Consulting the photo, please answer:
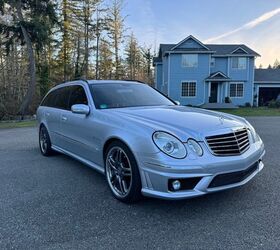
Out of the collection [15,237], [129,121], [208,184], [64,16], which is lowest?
[15,237]

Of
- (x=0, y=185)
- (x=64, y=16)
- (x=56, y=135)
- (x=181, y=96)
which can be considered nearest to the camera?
(x=0, y=185)

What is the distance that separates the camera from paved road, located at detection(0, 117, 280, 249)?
2.83 m

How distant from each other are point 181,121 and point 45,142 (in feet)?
13.7

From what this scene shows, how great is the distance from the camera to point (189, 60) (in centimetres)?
2939

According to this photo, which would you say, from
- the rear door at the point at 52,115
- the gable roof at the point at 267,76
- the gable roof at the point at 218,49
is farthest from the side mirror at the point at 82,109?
the gable roof at the point at 267,76

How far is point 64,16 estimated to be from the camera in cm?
3312

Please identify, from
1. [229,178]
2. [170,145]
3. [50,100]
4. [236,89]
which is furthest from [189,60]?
[170,145]

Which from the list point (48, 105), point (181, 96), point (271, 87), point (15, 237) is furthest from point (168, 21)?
point (15, 237)

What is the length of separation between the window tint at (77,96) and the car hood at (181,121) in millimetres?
1000

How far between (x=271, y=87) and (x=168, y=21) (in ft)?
58.1

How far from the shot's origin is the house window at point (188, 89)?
29922 millimetres

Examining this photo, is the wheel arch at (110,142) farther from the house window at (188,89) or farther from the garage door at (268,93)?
the garage door at (268,93)

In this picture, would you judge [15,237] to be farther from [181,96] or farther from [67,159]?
[181,96]

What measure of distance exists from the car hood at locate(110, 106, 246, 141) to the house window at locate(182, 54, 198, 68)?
26209 millimetres
